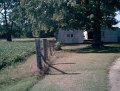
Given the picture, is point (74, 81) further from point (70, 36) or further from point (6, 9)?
point (6, 9)

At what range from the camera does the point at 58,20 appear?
39.8 meters

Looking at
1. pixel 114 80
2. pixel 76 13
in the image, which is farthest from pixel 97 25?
pixel 114 80

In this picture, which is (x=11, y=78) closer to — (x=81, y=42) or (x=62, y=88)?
(x=62, y=88)

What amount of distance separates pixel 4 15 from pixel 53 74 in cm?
7134

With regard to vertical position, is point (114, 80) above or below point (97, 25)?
below

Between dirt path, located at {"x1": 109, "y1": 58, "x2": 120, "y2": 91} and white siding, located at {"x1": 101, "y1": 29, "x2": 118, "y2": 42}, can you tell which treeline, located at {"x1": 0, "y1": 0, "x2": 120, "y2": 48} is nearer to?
white siding, located at {"x1": 101, "y1": 29, "x2": 118, "y2": 42}

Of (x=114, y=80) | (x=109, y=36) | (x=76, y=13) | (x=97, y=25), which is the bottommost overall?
(x=114, y=80)

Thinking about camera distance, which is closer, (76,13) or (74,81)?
(74,81)

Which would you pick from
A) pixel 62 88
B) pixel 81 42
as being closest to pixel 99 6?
pixel 81 42

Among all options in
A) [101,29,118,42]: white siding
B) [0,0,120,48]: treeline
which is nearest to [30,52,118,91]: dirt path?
[0,0,120,48]: treeline

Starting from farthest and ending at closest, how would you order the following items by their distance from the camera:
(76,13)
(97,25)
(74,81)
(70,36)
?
(70,36) < (97,25) < (76,13) < (74,81)

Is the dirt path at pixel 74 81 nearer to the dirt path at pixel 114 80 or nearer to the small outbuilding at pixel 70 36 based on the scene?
the dirt path at pixel 114 80

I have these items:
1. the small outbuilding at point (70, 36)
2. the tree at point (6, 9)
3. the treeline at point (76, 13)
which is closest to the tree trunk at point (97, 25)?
the treeline at point (76, 13)

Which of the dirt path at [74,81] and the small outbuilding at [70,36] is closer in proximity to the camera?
the dirt path at [74,81]
